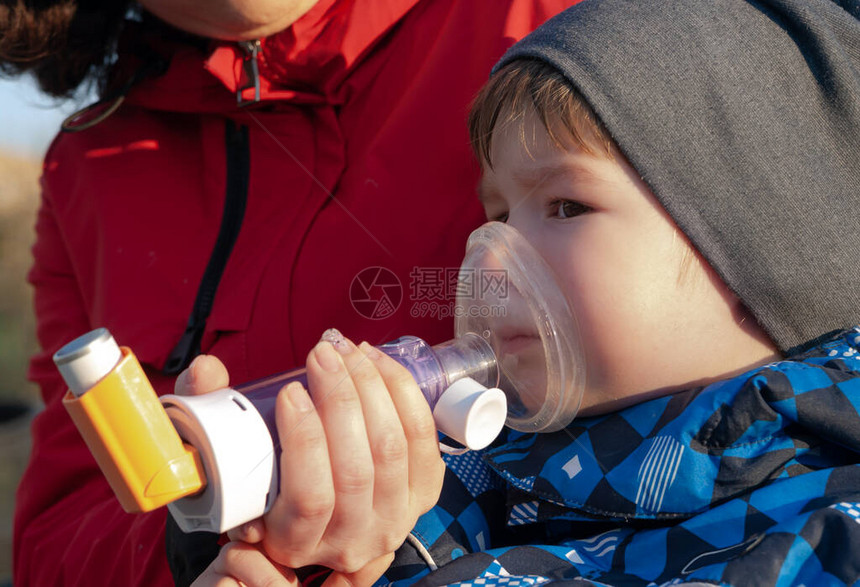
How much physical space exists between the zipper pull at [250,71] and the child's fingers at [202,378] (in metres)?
0.76

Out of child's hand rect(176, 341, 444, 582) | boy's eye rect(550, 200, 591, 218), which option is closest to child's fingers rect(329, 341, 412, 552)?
child's hand rect(176, 341, 444, 582)

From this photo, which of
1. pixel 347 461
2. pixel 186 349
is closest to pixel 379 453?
pixel 347 461

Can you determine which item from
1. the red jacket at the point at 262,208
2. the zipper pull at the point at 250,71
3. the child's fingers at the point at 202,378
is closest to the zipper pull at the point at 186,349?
the red jacket at the point at 262,208

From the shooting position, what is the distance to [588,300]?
1.11 meters

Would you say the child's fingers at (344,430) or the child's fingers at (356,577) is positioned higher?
the child's fingers at (344,430)

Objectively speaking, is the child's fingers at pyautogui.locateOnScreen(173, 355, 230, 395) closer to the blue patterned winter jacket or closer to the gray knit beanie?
the blue patterned winter jacket

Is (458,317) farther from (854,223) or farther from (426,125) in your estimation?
(854,223)

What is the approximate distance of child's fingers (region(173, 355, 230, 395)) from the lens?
0.99 meters

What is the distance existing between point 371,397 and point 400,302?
0.56 m

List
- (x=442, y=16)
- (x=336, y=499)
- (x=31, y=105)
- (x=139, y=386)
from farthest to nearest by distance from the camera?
(x=31, y=105) < (x=442, y=16) < (x=336, y=499) < (x=139, y=386)

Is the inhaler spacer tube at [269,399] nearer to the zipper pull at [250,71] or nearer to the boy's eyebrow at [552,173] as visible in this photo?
the boy's eyebrow at [552,173]

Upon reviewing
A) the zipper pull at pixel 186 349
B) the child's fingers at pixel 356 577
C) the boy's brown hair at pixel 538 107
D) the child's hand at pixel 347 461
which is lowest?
the zipper pull at pixel 186 349

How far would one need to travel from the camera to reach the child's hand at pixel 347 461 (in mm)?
877

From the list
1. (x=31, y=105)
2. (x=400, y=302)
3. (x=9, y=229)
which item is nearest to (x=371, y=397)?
(x=400, y=302)
